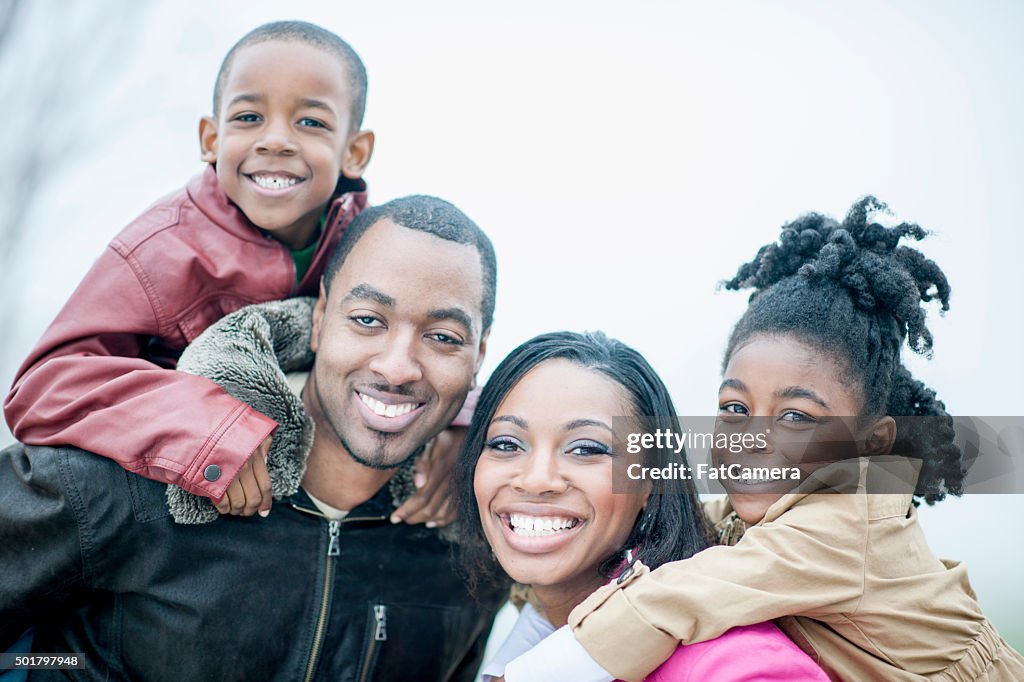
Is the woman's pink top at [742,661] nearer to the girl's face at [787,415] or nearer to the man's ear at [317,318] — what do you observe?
the girl's face at [787,415]

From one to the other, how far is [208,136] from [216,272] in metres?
0.64

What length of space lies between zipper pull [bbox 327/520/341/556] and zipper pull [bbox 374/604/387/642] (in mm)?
226

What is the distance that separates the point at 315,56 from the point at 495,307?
1.10 metres

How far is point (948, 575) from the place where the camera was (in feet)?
8.08

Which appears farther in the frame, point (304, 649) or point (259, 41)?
point (259, 41)

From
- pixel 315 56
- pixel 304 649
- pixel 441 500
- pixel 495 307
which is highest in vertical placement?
pixel 315 56

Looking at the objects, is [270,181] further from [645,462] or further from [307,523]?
[645,462]

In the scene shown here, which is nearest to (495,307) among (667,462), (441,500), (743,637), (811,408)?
(441,500)

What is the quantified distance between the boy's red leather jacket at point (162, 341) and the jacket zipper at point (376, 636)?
696 mm

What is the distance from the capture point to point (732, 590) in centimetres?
212

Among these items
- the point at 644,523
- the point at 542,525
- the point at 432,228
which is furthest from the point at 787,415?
the point at 432,228

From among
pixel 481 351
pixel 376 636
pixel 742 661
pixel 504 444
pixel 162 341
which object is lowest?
pixel 376 636

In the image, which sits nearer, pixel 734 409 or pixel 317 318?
pixel 734 409

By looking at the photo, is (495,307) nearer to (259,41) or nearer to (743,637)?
(259,41)
